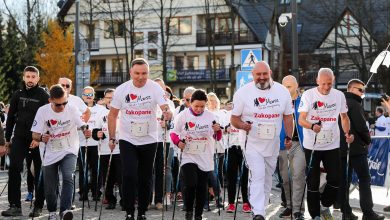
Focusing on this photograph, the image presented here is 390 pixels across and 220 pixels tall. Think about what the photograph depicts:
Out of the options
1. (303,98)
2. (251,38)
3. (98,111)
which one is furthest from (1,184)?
(251,38)

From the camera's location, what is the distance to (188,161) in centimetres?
997

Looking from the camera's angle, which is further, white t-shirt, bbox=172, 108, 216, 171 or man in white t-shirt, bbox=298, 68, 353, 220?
white t-shirt, bbox=172, 108, 216, 171

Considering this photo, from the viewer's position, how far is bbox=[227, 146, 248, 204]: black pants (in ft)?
38.8

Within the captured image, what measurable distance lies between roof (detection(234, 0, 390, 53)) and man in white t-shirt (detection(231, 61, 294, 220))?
30165 mm

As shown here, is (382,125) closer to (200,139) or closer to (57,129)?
(200,139)

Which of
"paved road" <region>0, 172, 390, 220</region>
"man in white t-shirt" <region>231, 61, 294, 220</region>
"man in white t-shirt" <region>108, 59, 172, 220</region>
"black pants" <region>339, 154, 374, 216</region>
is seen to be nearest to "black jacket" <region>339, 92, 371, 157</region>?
"black pants" <region>339, 154, 374, 216</region>

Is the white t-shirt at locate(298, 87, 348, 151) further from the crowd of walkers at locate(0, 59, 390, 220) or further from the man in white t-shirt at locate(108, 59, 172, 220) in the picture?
the man in white t-shirt at locate(108, 59, 172, 220)

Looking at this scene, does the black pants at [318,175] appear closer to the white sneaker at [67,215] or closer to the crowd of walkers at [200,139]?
the crowd of walkers at [200,139]

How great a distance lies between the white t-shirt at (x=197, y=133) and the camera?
32.8 ft

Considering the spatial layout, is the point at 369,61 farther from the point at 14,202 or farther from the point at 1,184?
the point at 14,202

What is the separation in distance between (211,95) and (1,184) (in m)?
7.01

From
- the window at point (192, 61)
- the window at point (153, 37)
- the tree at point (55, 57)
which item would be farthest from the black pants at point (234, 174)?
the window at point (192, 61)

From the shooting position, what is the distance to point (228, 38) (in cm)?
6178

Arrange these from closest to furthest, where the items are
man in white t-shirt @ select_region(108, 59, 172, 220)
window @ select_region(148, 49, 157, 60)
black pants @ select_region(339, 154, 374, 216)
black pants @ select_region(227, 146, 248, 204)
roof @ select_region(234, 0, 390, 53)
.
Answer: man in white t-shirt @ select_region(108, 59, 172, 220), black pants @ select_region(339, 154, 374, 216), black pants @ select_region(227, 146, 248, 204), roof @ select_region(234, 0, 390, 53), window @ select_region(148, 49, 157, 60)
